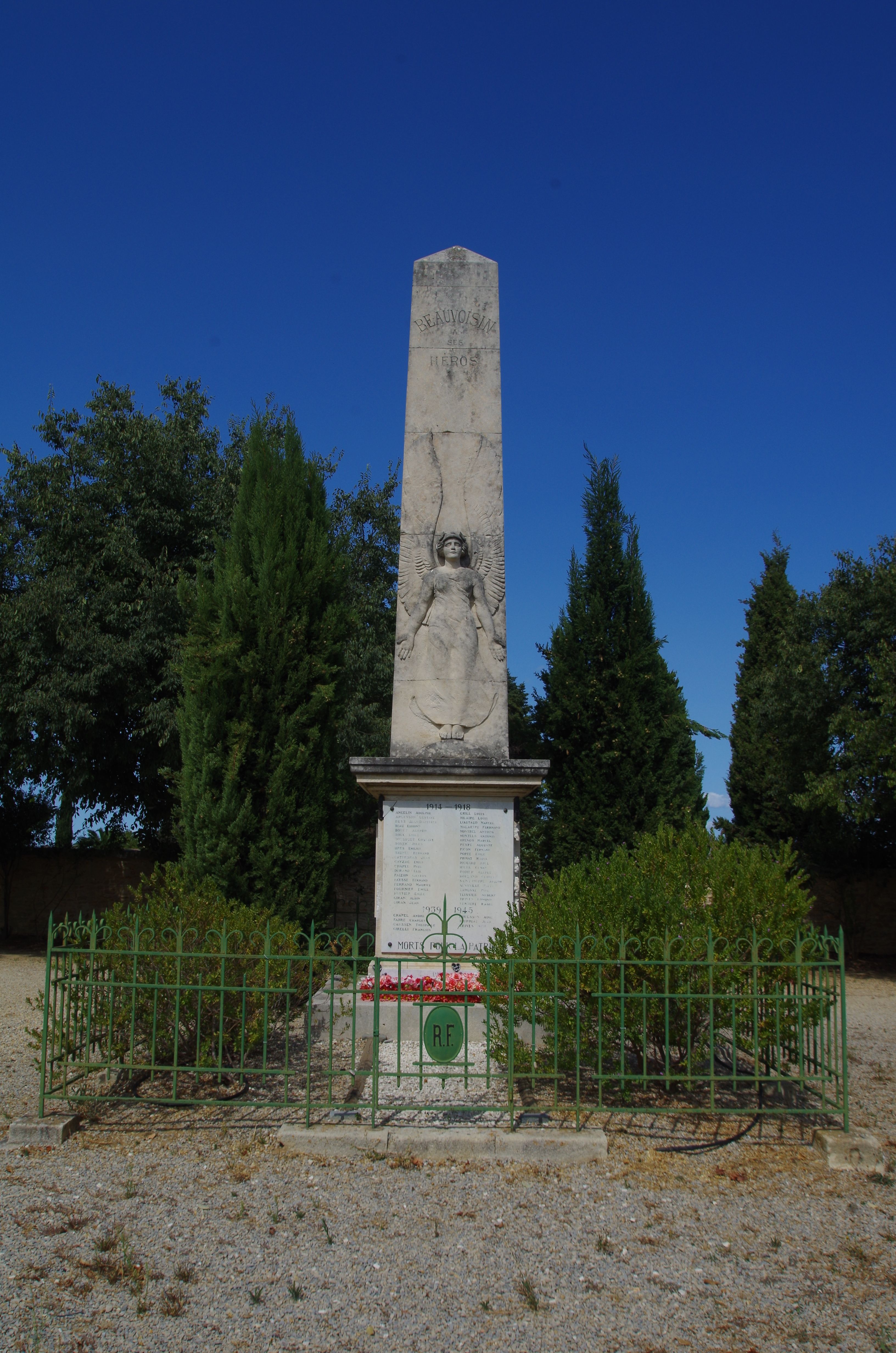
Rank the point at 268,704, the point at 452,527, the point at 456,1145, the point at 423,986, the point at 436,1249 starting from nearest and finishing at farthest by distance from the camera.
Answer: the point at 436,1249
the point at 456,1145
the point at 423,986
the point at 452,527
the point at 268,704

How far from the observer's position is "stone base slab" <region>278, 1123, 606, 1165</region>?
4.30 meters

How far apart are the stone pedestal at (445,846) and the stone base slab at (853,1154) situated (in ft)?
9.11

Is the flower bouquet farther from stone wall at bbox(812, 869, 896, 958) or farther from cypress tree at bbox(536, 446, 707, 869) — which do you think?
stone wall at bbox(812, 869, 896, 958)

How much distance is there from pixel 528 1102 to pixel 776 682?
9693mm

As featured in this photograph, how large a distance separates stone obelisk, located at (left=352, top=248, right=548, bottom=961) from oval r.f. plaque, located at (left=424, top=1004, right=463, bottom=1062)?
2.07 ft

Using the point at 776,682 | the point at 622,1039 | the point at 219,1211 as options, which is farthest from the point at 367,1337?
the point at 776,682

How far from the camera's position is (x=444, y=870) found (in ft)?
22.6

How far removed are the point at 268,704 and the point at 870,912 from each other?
11625 millimetres

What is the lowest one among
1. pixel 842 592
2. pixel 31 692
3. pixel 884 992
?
pixel 884 992

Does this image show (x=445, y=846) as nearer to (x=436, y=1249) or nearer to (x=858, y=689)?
(x=436, y=1249)

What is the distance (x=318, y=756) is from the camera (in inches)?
382

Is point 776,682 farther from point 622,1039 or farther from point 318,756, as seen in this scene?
point 622,1039

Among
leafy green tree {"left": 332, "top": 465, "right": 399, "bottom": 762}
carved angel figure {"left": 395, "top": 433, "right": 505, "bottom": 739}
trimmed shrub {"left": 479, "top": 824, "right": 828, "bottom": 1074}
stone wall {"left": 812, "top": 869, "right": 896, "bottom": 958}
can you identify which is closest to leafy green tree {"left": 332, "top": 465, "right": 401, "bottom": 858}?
leafy green tree {"left": 332, "top": 465, "right": 399, "bottom": 762}

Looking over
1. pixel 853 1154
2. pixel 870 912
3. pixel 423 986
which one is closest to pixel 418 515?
pixel 423 986
